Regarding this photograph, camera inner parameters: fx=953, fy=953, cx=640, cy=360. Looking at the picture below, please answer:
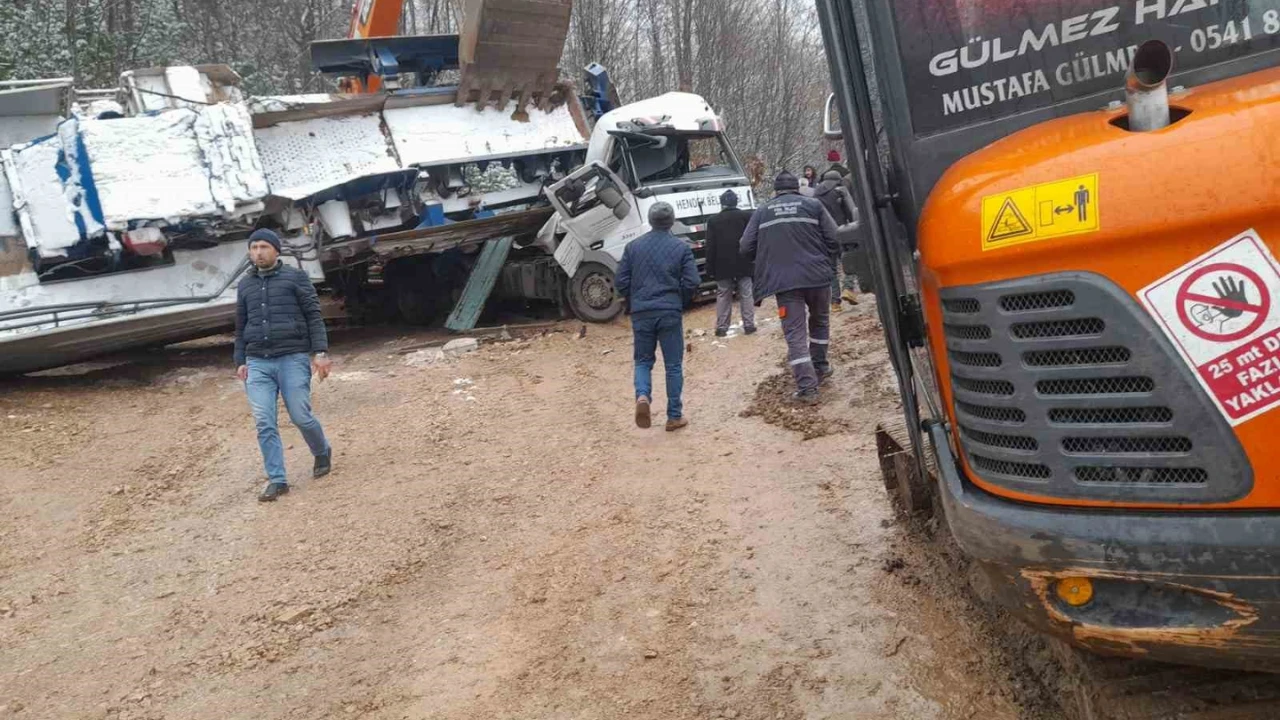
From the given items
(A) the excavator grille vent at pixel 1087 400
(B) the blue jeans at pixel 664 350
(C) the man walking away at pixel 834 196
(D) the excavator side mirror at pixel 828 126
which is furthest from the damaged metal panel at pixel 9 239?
(A) the excavator grille vent at pixel 1087 400

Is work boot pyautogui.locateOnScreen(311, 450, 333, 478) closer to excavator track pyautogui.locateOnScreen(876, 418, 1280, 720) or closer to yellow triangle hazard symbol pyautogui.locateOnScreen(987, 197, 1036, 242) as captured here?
excavator track pyautogui.locateOnScreen(876, 418, 1280, 720)

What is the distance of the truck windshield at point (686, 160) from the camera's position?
12.1 metres

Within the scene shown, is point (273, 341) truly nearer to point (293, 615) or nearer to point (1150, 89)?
point (293, 615)

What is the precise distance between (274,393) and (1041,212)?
17.6 feet

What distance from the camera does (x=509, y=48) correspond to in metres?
12.0

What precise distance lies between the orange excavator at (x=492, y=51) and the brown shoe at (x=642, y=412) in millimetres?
6440

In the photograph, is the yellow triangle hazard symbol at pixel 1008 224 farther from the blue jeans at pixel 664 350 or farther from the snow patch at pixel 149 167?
the snow patch at pixel 149 167

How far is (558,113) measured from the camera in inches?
526

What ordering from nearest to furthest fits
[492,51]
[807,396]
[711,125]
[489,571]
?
[489,571]
[807,396]
[492,51]
[711,125]

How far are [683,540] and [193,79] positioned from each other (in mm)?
8073

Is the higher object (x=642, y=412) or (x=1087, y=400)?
(x=1087, y=400)

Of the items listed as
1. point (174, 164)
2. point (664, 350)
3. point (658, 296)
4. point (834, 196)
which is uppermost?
point (174, 164)

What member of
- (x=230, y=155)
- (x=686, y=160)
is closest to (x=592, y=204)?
(x=686, y=160)

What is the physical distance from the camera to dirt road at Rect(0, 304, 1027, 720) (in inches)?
142
